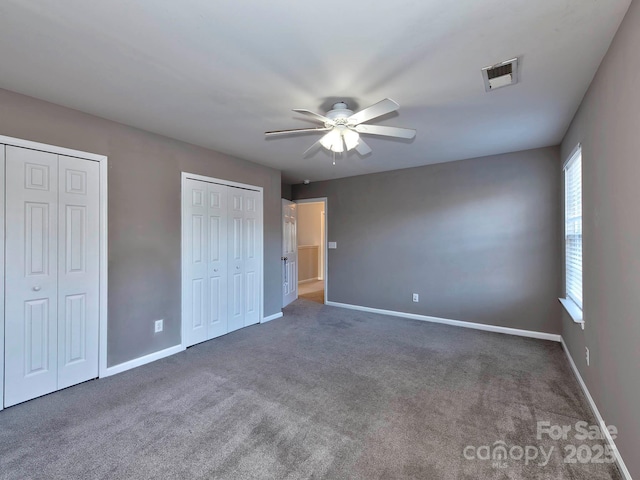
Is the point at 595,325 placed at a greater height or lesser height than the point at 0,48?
lesser

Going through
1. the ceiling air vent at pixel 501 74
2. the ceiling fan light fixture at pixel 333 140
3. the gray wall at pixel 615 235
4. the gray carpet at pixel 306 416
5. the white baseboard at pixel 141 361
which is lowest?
the gray carpet at pixel 306 416

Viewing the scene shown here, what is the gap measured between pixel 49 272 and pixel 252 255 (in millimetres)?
2287

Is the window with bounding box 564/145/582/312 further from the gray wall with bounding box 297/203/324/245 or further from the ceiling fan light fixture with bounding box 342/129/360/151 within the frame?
the gray wall with bounding box 297/203/324/245

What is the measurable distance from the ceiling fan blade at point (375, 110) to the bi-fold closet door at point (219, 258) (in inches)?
89.5

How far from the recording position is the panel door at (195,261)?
3.52 m

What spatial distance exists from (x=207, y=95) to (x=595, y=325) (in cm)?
340

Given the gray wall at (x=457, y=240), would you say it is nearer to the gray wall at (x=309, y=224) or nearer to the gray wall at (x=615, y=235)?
the gray wall at (x=615, y=235)

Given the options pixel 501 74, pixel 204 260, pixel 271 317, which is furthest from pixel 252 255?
pixel 501 74

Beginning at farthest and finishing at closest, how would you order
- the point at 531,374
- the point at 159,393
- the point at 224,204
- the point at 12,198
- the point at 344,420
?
the point at 224,204, the point at 531,374, the point at 159,393, the point at 12,198, the point at 344,420

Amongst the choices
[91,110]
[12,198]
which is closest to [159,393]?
[12,198]

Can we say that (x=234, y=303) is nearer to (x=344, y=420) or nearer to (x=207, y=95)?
(x=344, y=420)

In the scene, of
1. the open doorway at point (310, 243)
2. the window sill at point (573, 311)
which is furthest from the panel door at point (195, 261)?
the open doorway at point (310, 243)

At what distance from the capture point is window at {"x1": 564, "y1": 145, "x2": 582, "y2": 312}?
9.24ft

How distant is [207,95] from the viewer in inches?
92.2
